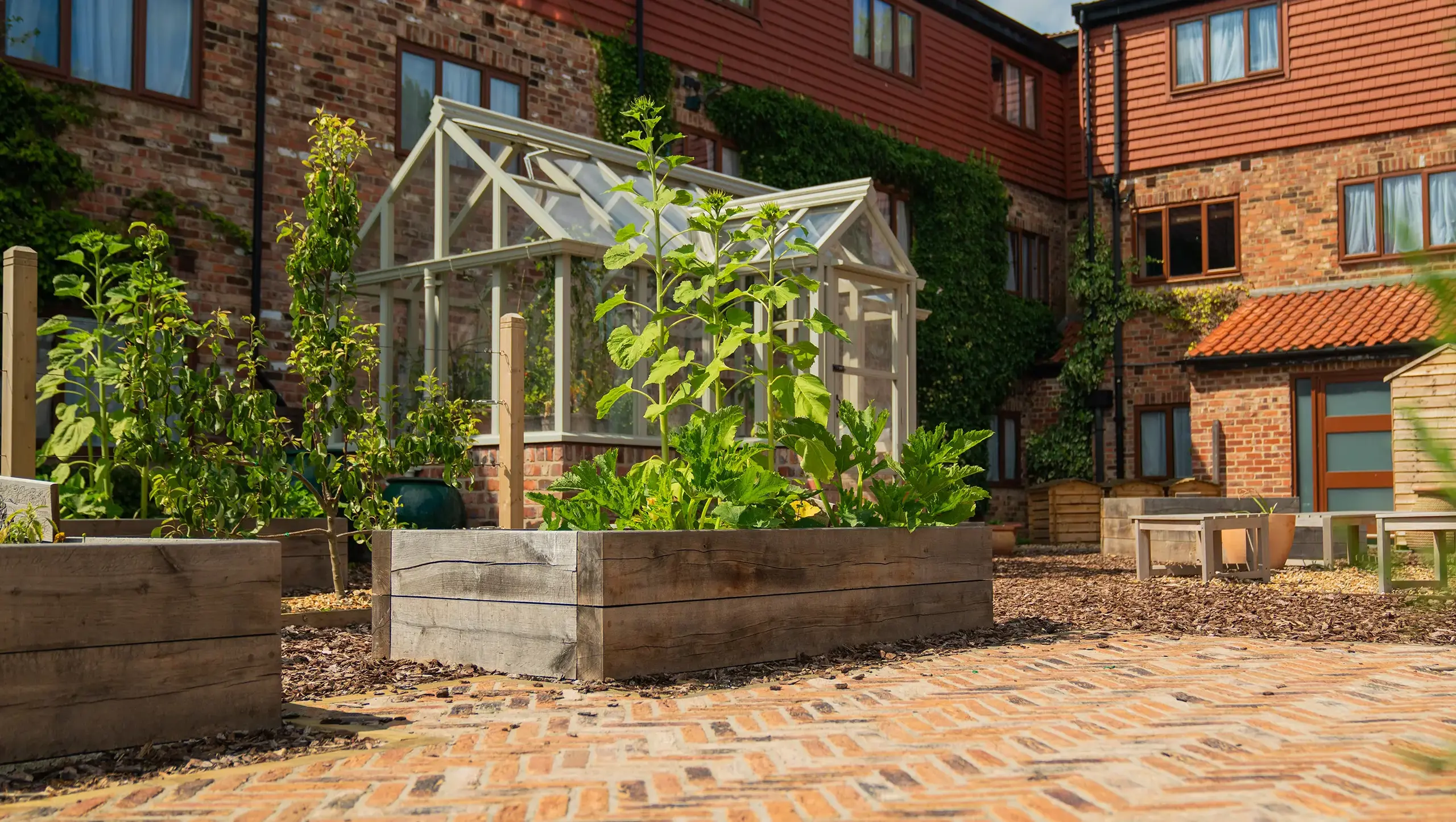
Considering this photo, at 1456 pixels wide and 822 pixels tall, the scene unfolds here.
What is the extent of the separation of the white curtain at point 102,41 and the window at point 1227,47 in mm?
14827

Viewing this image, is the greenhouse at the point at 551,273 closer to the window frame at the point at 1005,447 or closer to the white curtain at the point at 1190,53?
the window frame at the point at 1005,447

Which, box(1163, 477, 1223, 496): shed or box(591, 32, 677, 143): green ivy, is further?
box(1163, 477, 1223, 496): shed

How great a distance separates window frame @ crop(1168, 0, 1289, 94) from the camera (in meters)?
18.3

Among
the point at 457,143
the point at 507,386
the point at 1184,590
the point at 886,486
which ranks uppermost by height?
the point at 457,143

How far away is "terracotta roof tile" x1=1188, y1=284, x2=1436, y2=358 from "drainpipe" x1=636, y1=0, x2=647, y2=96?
8015mm

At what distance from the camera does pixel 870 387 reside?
1179 centimetres

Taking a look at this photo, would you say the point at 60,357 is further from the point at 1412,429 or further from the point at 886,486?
the point at 1412,429

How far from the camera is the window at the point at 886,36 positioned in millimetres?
17578

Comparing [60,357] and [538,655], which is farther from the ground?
[60,357]

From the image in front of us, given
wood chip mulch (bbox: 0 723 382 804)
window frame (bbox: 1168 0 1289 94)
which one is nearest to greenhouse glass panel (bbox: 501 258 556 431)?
wood chip mulch (bbox: 0 723 382 804)

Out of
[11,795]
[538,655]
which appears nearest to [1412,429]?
[11,795]

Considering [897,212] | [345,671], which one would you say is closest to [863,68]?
[897,212]

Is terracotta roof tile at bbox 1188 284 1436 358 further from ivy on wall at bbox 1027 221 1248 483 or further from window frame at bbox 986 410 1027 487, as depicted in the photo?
window frame at bbox 986 410 1027 487

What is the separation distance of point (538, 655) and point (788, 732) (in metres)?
1.31
